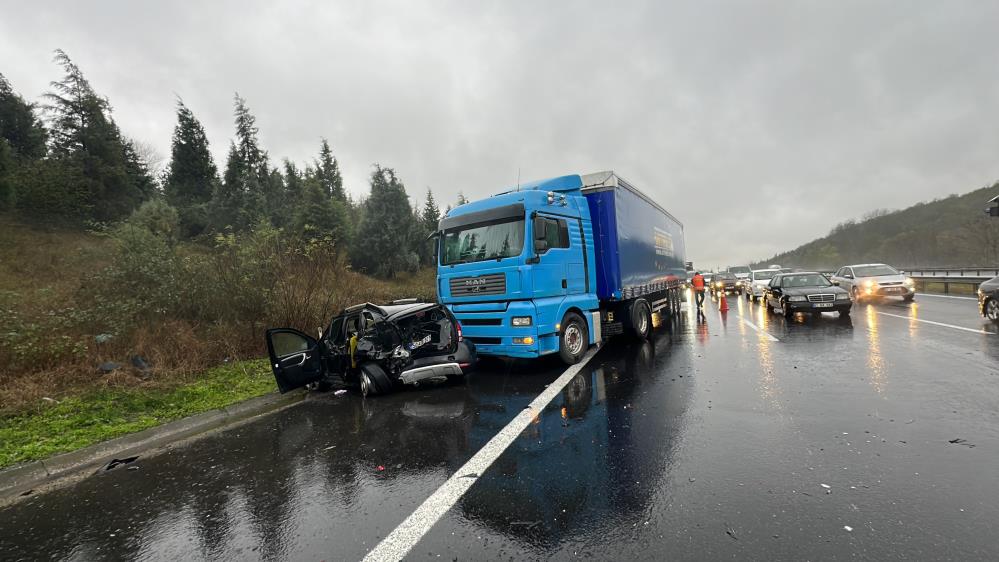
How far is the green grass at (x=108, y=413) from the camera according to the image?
488 cm

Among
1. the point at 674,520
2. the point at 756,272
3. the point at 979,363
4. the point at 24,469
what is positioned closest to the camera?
the point at 674,520

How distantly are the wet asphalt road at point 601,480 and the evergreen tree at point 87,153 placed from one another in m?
44.1

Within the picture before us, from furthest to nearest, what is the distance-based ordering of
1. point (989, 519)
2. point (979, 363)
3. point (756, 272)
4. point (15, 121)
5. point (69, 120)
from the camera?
1. point (15, 121)
2. point (69, 120)
3. point (756, 272)
4. point (979, 363)
5. point (989, 519)

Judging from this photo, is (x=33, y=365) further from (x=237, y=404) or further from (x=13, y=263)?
(x=13, y=263)

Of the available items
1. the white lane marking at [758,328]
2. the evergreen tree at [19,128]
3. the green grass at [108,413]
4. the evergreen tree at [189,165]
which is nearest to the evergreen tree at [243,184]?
the evergreen tree at [189,165]

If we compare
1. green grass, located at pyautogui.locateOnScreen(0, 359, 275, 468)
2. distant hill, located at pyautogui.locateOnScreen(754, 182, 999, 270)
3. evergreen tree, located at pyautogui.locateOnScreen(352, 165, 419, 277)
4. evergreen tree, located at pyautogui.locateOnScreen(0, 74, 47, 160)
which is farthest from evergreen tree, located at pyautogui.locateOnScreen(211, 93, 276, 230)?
distant hill, located at pyautogui.locateOnScreen(754, 182, 999, 270)

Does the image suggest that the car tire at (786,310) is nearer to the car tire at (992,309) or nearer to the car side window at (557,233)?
the car tire at (992,309)

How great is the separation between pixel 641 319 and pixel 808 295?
5.97 metres

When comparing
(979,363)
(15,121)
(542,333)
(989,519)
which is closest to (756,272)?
(979,363)

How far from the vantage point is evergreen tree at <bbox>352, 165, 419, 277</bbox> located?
40.4 m

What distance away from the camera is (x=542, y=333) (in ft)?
23.8

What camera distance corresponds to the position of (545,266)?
7531 millimetres

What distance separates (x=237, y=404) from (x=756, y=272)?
1059 inches

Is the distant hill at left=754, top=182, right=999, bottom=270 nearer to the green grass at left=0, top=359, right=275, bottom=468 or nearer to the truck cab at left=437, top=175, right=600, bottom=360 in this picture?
the truck cab at left=437, top=175, right=600, bottom=360
